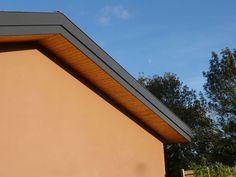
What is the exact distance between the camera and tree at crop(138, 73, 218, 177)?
80.6 feet

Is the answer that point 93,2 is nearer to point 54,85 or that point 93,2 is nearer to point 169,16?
point 169,16

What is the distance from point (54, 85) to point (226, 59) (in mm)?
21314

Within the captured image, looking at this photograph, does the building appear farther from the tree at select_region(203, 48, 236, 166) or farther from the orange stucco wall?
the tree at select_region(203, 48, 236, 166)

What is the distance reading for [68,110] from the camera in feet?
29.9

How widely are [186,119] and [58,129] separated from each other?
64.8ft

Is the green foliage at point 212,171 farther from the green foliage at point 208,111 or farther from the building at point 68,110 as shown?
the green foliage at point 208,111

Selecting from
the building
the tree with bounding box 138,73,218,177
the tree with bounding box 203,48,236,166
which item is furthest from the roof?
the tree with bounding box 203,48,236,166

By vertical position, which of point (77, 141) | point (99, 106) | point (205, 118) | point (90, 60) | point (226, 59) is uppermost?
point (226, 59)

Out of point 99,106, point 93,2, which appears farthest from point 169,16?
point 99,106

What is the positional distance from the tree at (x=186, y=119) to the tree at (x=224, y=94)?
0.72m

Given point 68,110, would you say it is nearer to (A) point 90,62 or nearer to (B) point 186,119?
(A) point 90,62

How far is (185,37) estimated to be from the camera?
676 inches

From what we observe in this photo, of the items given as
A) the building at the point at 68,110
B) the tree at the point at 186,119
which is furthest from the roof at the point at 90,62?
the tree at the point at 186,119

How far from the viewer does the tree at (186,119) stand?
80.6ft
